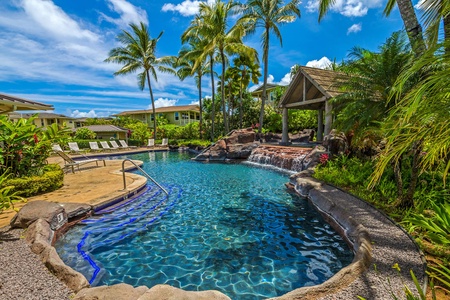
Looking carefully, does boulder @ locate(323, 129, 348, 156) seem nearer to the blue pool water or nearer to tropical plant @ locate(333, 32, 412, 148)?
tropical plant @ locate(333, 32, 412, 148)

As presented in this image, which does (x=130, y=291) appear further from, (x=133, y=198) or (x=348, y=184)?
(x=348, y=184)

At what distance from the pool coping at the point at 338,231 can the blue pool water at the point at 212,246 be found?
25 centimetres

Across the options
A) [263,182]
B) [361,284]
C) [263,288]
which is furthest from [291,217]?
[263,182]

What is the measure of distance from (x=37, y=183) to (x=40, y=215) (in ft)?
10.5

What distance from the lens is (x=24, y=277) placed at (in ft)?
9.48

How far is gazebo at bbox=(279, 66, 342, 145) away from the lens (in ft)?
42.4

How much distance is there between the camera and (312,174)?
356 inches

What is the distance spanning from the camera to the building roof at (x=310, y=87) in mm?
12852

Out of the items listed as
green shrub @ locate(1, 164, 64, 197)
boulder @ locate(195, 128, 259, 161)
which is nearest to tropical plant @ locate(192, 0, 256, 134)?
boulder @ locate(195, 128, 259, 161)

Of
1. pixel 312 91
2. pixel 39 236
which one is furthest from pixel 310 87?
pixel 39 236

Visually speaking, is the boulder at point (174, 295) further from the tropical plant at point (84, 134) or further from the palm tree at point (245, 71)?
the tropical plant at point (84, 134)

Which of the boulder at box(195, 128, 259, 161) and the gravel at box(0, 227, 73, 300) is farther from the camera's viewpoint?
the boulder at box(195, 128, 259, 161)

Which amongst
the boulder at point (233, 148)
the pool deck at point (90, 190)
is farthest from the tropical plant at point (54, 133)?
the boulder at point (233, 148)

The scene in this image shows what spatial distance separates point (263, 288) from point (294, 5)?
2084cm
